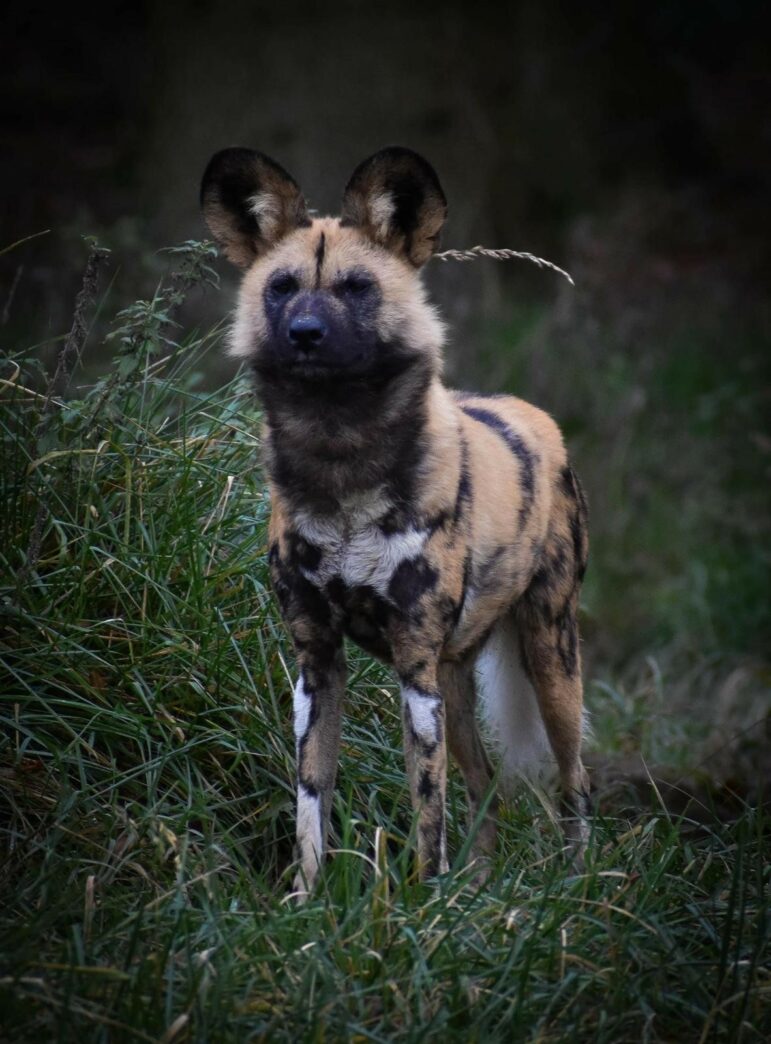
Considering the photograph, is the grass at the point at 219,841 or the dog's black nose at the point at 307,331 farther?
the dog's black nose at the point at 307,331

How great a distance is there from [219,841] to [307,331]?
1228mm

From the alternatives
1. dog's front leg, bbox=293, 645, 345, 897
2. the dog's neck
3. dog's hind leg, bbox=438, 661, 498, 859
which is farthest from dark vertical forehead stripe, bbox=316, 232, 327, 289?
dog's hind leg, bbox=438, 661, 498, 859

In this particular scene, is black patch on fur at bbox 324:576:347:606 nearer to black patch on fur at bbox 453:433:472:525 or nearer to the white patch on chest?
the white patch on chest

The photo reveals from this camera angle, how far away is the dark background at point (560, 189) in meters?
8.00

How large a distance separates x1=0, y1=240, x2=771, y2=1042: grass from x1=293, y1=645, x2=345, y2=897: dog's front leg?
98mm

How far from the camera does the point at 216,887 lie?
3086 millimetres

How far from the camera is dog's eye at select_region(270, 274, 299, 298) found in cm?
345

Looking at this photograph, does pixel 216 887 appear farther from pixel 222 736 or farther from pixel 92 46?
pixel 92 46

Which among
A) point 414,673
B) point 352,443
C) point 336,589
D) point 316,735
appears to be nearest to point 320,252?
point 352,443

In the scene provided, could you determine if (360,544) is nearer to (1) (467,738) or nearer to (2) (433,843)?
(2) (433,843)

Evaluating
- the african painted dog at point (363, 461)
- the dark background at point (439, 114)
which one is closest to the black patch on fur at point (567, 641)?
the african painted dog at point (363, 461)

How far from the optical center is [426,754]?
11.1ft

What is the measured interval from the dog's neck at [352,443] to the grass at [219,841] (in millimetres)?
552

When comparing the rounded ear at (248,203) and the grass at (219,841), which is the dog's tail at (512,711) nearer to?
the grass at (219,841)
